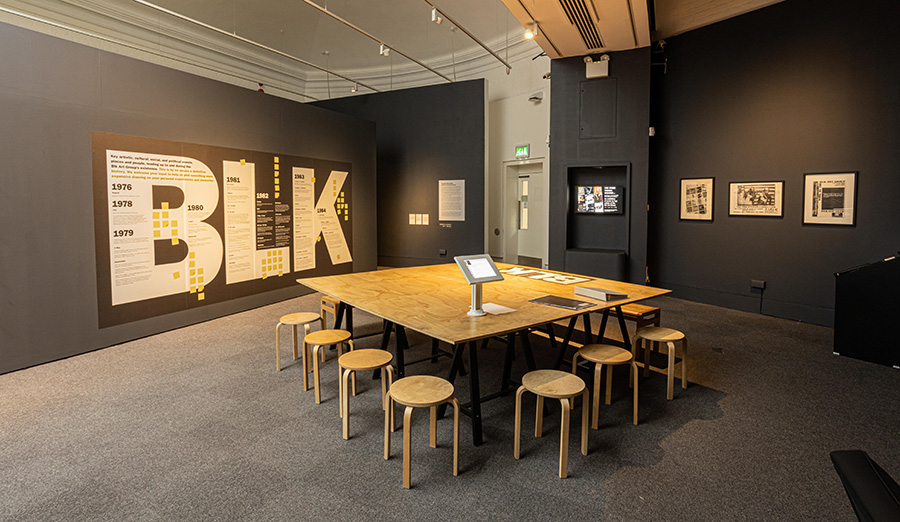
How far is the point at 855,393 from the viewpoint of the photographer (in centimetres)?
341

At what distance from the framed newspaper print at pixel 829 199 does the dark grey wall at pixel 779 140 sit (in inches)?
2.7

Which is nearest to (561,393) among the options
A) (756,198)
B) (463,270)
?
(463,270)

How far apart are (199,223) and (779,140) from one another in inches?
273

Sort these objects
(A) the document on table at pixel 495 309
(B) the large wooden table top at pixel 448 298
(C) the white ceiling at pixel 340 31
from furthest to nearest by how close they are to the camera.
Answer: (C) the white ceiling at pixel 340 31, (A) the document on table at pixel 495 309, (B) the large wooden table top at pixel 448 298

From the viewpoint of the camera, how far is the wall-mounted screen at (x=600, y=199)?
686cm

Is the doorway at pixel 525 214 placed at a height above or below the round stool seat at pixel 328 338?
above

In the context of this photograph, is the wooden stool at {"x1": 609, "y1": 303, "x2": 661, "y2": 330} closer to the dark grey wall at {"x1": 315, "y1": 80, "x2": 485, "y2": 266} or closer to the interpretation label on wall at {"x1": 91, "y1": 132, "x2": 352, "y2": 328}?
the interpretation label on wall at {"x1": 91, "y1": 132, "x2": 352, "y2": 328}

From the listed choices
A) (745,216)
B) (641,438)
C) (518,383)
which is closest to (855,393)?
(641,438)

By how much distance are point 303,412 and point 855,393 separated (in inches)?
156

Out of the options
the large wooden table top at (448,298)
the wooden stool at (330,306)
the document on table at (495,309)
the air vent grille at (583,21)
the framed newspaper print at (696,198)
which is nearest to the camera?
the large wooden table top at (448,298)

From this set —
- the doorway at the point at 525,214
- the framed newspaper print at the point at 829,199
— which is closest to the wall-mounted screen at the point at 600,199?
the doorway at the point at 525,214

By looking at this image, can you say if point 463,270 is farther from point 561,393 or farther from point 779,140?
point 779,140

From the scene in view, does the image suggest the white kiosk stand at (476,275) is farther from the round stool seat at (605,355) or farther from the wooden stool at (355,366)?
the round stool seat at (605,355)

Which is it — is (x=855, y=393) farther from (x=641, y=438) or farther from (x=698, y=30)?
(x=698, y=30)
